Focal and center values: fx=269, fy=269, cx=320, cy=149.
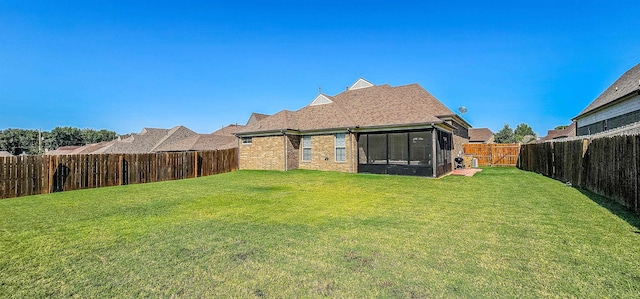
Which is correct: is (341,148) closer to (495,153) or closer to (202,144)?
(495,153)

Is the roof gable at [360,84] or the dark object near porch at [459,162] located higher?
the roof gable at [360,84]

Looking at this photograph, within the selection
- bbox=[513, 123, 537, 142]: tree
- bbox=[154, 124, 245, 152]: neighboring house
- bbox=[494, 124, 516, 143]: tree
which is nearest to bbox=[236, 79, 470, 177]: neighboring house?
bbox=[154, 124, 245, 152]: neighboring house

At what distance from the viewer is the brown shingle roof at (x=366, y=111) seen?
15.2 metres

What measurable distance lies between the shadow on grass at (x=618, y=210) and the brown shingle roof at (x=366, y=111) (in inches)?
291

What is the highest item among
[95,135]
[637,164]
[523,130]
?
[523,130]

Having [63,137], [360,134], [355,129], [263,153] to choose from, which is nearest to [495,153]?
[360,134]

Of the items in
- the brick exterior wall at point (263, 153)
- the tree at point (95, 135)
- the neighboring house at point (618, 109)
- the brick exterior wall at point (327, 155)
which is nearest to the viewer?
the neighboring house at point (618, 109)

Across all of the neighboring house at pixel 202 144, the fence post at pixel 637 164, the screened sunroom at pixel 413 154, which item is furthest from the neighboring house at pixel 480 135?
the fence post at pixel 637 164

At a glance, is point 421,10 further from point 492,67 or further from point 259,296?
point 259,296

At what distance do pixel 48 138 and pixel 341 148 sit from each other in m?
88.3

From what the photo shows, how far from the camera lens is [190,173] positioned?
15.8 meters

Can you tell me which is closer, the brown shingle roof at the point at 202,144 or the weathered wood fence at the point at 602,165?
the weathered wood fence at the point at 602,165

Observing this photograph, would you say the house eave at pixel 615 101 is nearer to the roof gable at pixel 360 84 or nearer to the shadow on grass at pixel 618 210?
the shadow on grass at pixel 618 210

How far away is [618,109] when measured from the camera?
45.0ft
